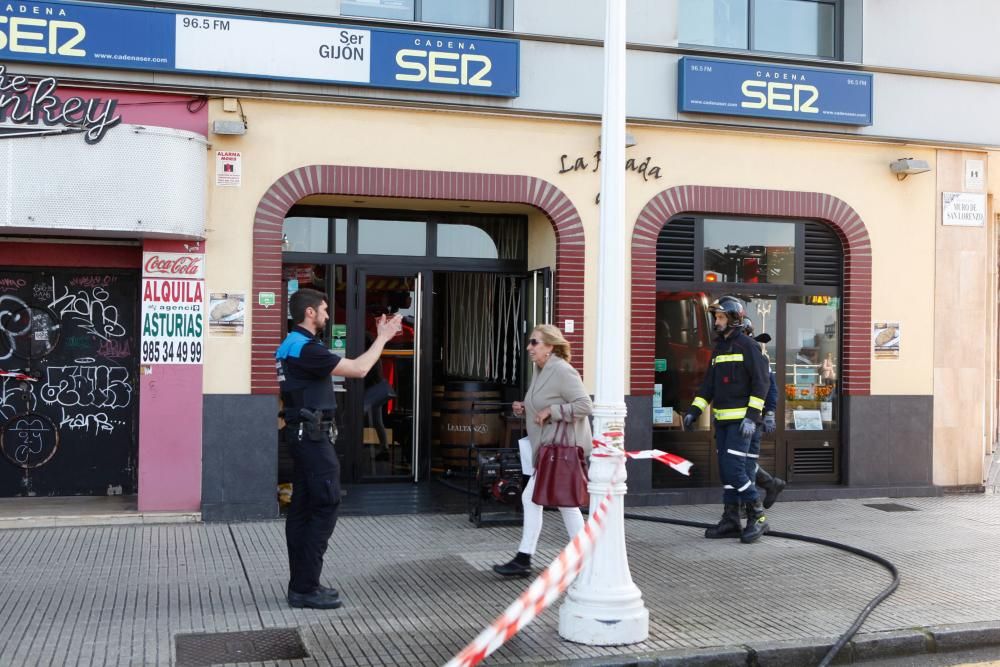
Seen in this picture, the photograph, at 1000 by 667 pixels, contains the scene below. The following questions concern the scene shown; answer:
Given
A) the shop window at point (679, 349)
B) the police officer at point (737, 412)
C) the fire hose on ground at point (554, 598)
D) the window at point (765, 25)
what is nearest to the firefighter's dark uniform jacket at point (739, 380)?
the police officer at point (737, 412)

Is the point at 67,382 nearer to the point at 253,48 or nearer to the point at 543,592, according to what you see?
the point at 253,48

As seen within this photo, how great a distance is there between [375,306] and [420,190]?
1.88 meters

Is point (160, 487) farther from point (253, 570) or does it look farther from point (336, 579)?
point (336, 579)

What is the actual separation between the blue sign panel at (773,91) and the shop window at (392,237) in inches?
123

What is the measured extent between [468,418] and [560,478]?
4.70 meters

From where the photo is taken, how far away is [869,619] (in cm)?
679

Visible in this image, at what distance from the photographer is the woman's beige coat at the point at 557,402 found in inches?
293

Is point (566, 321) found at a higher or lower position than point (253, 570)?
higher

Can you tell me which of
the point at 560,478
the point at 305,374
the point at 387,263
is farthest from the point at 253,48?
the point at 560,478

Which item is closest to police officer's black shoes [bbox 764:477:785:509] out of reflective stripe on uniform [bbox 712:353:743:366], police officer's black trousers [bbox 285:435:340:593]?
reflective stripe on uniform [bbox 712:353:743:366]

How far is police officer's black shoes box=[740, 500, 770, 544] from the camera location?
9.20 m

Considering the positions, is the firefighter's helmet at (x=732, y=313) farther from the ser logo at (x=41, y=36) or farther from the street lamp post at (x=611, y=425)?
the ser logo at (x=41, y=36)

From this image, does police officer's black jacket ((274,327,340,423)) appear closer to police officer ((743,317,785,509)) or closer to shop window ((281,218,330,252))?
police officer ((743,317,785,509))

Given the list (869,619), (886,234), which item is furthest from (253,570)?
(886,234)
